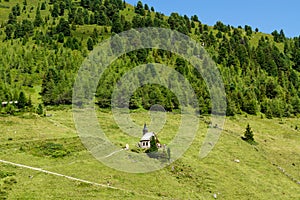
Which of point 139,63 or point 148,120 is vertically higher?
point 139,63

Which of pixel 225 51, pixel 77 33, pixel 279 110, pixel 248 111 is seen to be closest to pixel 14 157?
pixel 248 111

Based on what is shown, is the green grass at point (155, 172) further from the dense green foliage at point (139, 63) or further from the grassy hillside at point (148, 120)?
the dense green foliage at point (139, 63)

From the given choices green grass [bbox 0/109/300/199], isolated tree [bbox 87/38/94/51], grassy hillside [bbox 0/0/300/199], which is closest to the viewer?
green grass [bbox 0/109/300/199]

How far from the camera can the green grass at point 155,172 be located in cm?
4975

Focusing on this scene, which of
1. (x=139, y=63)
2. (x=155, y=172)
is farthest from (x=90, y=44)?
(x=155, y=172)

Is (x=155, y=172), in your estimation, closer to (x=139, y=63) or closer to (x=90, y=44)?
(x=139, y=63)

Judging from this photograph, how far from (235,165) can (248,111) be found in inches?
2255

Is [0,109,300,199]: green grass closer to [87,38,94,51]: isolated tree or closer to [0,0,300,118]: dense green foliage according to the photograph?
[0,0,300,118]: dense green foliage

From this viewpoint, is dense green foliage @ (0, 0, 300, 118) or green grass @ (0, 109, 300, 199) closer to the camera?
green grass @ (0, 109, 300, 199)

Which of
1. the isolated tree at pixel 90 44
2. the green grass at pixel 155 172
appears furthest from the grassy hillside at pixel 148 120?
the isolated tree at pixel 90 44

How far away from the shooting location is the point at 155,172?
5884 centimetres

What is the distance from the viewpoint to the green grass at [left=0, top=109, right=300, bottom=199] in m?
49.8

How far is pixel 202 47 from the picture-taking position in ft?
577

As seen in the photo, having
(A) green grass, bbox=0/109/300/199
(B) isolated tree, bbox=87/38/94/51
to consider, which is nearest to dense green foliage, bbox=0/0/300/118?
(B) isolated tree, bbox=87/38/94/51
